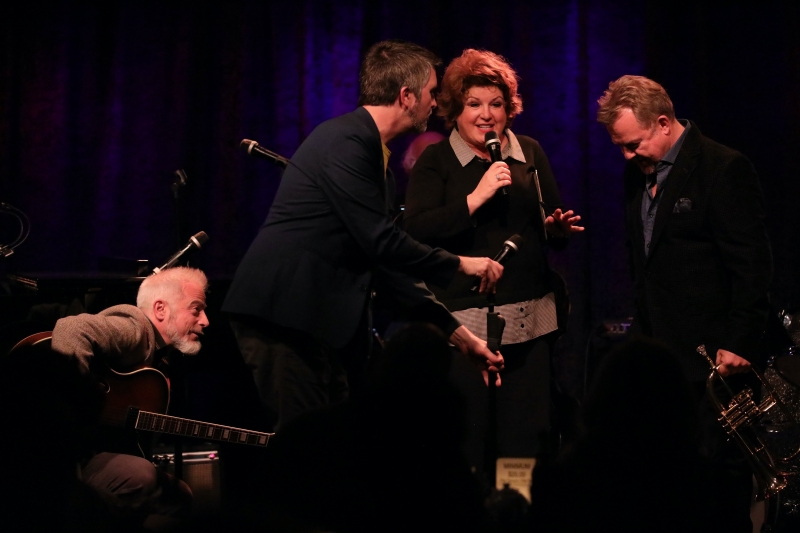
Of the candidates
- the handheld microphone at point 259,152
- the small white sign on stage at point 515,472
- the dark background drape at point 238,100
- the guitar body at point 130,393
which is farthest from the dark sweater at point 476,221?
the dark background drape at point 238,100

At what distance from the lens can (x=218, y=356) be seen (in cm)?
404

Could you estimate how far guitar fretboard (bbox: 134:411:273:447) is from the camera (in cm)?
307

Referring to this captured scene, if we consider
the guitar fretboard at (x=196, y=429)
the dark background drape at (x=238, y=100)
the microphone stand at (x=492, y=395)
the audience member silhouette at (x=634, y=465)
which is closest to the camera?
the audience member silhouette at (x=634, y=465)

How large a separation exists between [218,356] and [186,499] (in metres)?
0.80

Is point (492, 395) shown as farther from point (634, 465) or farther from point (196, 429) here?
point (196, 429)

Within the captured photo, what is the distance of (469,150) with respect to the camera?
11.2 ft

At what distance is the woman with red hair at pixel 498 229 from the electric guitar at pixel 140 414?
2.81 feet

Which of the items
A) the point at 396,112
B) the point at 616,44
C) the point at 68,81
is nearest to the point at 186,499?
the point at 396,112

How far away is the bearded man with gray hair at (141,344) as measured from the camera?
2969 millimetres

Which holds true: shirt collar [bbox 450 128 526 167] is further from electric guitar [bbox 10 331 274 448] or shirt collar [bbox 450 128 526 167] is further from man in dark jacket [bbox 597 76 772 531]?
electric guitar [bbox 10 331 274 448]

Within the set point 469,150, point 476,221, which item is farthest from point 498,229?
point 469,150

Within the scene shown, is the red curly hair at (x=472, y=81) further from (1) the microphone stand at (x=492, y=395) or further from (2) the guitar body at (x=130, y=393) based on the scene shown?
(2) the guitar body at (x=130, y=393)

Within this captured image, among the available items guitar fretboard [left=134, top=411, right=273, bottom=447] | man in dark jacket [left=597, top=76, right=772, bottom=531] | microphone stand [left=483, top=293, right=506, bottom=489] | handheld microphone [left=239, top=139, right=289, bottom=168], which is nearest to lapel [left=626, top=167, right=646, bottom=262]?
man in dark jacket [left=597, top=76, right=772, bottom=531]

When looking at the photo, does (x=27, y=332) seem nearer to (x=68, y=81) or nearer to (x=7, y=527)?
(x=7, y=527)
